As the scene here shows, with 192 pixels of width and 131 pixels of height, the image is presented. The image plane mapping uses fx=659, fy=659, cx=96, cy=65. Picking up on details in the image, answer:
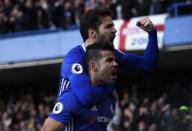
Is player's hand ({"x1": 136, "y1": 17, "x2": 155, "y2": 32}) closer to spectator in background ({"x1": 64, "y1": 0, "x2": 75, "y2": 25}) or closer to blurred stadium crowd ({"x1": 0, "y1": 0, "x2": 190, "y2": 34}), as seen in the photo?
blurred stadium crowd ({"x1": 0, "y1": 0, "x2": 190, "y2": 34})

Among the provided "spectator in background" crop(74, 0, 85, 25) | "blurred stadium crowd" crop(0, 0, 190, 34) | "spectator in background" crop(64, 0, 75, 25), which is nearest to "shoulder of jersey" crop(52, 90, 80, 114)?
"blurred stadium crowd" crop(0, 0, 190, 34)

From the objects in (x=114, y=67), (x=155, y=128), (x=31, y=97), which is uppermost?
(x=114, y=67)

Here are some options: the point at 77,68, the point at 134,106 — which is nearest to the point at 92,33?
the point at 77,68

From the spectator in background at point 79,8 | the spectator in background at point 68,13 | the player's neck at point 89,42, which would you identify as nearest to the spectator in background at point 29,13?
the spectator in background at point 68,13

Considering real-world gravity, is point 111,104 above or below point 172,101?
above

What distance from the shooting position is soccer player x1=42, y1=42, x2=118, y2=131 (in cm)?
466

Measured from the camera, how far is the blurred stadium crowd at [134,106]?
13312 millimetres

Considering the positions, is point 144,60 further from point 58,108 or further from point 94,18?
point 58,108

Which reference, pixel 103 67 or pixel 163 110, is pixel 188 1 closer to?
pixel 163 110

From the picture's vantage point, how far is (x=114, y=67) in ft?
15.3

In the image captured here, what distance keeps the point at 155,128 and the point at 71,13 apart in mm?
5605

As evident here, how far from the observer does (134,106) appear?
1520 cm

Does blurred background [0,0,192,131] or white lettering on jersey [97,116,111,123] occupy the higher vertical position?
white lettering on jersey [97,116,111,123]

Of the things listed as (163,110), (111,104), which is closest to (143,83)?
(163,110)
